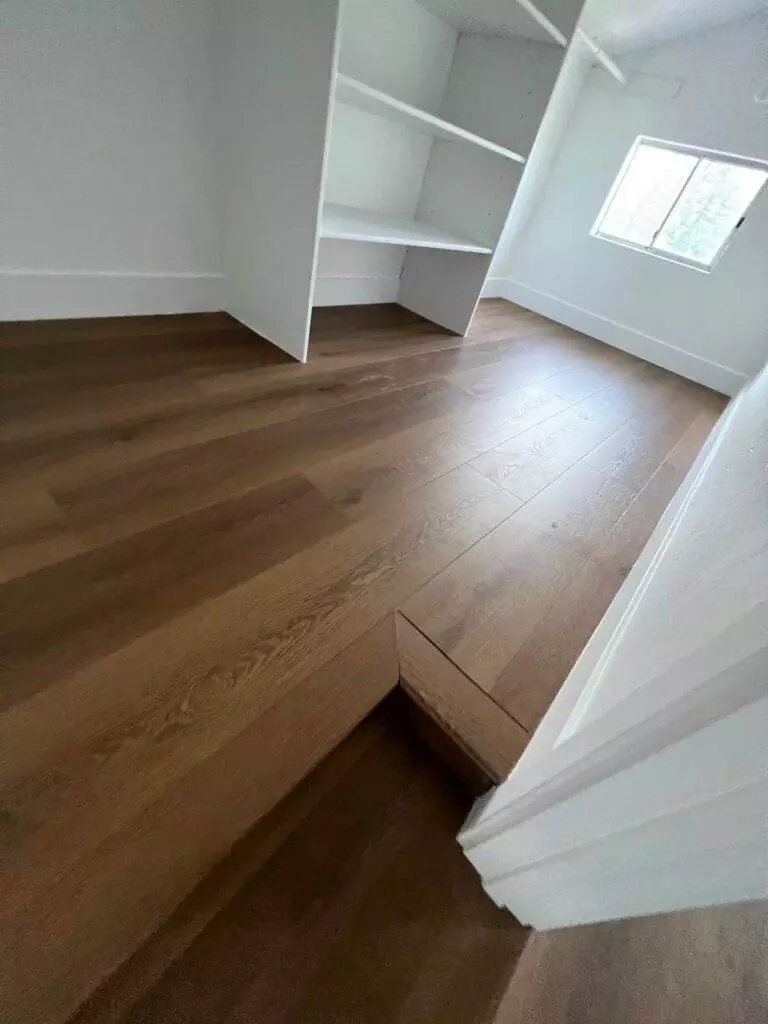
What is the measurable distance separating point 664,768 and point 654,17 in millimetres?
3890

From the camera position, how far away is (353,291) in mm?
2430

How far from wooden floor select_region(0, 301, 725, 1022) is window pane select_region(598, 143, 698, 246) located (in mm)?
2547

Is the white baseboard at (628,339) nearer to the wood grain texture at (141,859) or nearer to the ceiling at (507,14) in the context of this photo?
the ceiling at (507,14)

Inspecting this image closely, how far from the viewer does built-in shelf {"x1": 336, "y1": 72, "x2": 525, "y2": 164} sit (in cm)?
131

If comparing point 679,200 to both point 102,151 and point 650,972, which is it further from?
point 650,972

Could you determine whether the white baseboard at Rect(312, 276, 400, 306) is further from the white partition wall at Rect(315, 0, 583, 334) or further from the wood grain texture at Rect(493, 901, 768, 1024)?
the wood grain texture at Rect(493, 901, 768, 1024)

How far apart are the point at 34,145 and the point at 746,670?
1904 millimetres

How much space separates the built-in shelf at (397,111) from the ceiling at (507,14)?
347 mm

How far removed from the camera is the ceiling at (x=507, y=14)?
1.62m

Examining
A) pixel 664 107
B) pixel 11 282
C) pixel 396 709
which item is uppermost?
pixel 664 107

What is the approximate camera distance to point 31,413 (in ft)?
3.62

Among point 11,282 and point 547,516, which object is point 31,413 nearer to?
point 11,282

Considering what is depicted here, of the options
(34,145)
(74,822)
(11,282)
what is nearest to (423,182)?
(34,145)

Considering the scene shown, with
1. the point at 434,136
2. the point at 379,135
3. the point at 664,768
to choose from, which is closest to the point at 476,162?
the point at 434,136
